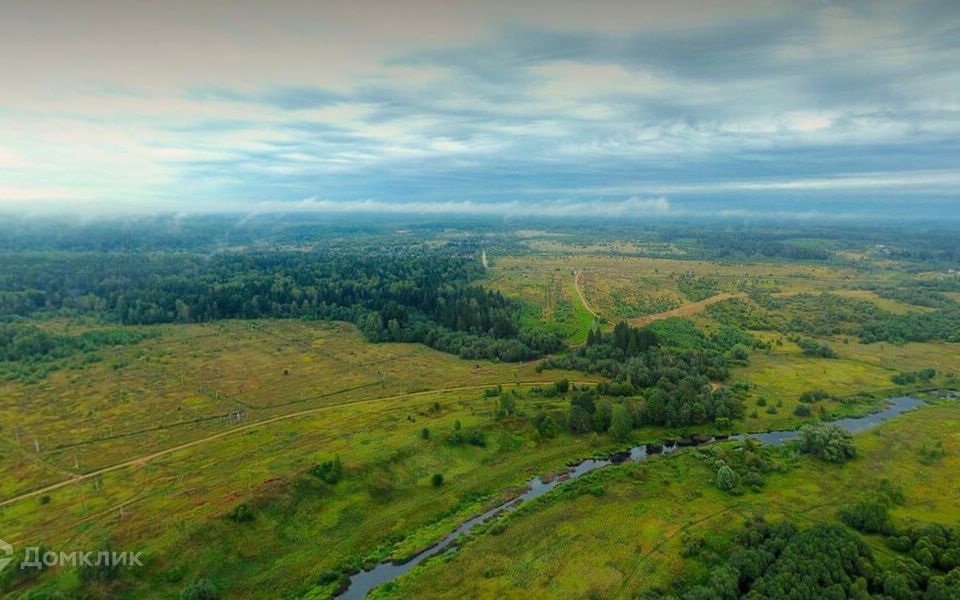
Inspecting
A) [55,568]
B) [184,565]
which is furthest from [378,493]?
[55,568]

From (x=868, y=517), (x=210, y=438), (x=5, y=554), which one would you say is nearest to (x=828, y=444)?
(x=868, y=517)

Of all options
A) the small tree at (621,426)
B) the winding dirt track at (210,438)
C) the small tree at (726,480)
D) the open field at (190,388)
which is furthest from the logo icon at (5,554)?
the small tree at (726,480)

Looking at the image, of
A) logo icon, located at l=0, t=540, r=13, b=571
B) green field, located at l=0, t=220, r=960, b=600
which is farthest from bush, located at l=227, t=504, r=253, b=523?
logo icon, located at l=0, t=540, r=13, b=571

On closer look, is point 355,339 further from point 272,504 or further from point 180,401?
point 272,504

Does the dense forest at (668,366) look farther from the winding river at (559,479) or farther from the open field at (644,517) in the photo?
the open field at (644,517)

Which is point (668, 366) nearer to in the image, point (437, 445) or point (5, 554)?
point (437, 445)

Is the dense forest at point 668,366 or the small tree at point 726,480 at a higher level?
the dense forest at point 668,366
